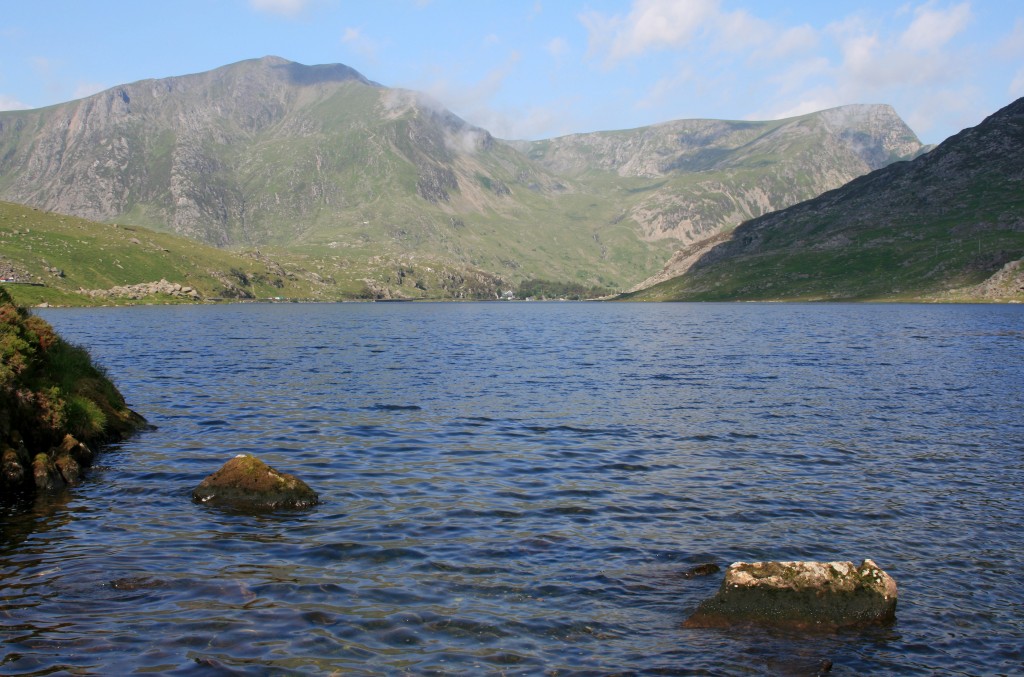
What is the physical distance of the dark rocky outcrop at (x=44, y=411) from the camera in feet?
86.5

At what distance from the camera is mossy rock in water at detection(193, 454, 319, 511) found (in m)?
25.3

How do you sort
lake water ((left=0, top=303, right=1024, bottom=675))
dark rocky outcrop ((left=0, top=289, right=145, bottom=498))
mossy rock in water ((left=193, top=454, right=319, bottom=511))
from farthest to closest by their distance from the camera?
dark rocky outcrop ((left=0, top=289, right=145, bottom=498)), mossy rock in water ((left=193, top=454, right=319, bottom=511)), lake water ((left=0, top=303, right=1024, bottom=675))

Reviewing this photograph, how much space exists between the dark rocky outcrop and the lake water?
1354mm

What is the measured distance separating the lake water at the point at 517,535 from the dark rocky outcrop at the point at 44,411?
4.44 feet

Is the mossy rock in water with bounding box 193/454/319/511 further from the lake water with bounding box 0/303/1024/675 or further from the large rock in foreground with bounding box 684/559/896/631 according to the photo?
the large rock in foreground with bounding box 684/559/896/631

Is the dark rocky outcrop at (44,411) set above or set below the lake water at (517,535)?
above

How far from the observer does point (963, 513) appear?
24.6m

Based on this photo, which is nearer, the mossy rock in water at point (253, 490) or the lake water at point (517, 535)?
the lake water at point (517, 535)

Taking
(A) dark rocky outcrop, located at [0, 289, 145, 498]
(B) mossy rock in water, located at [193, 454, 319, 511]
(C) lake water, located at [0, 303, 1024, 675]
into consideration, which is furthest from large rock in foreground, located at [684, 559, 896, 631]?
(A) dark rocky outcrop, located at [0, 289, 145, 498]

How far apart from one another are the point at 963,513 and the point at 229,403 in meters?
42.0

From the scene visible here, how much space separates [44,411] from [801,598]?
94.1ft

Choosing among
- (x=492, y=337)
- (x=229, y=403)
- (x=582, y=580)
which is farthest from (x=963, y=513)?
(x=492, y=337)

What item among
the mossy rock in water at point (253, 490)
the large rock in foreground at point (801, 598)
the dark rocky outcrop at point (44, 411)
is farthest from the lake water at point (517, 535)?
the dark rocky outcrop at point (44, 411)

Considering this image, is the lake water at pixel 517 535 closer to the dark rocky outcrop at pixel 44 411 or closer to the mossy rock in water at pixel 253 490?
the mossy rock in water at pixel 253 490
